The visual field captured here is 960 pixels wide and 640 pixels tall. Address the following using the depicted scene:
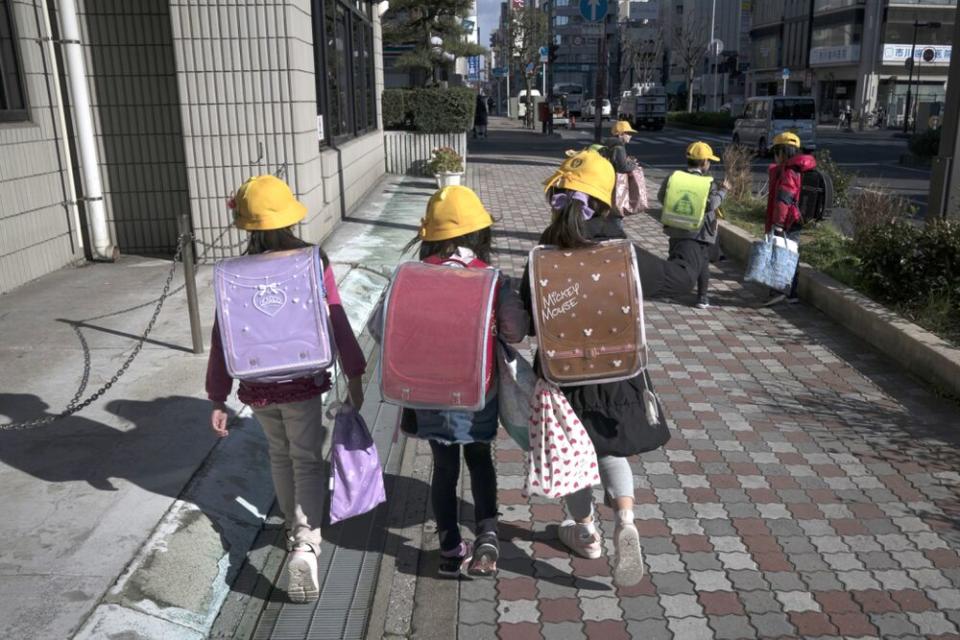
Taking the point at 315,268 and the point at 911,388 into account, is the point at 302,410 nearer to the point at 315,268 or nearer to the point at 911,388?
the point at 315,268

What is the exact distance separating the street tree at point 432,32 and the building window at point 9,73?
1736 cm

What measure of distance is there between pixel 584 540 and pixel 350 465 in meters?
1.12

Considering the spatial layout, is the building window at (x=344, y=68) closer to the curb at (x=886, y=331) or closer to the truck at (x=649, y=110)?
the curb at (x=886, y=331)

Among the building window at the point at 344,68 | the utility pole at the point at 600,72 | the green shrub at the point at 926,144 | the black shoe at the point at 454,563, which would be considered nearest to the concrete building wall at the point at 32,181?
the building window at the point at 344,68

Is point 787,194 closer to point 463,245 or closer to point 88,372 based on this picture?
point 463,245

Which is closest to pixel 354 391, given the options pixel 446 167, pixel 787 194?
pixel 787 194

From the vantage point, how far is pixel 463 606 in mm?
3377

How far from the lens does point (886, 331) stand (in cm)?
654

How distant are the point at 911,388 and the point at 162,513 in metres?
4.96

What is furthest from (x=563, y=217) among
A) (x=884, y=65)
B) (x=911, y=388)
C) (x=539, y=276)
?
(x=884, y=65)

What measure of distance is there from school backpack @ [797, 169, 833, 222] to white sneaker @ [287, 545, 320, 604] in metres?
6.42

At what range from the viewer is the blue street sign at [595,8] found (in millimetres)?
10250

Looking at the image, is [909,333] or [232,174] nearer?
[909,333]

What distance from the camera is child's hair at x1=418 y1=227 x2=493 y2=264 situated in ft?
10.3
